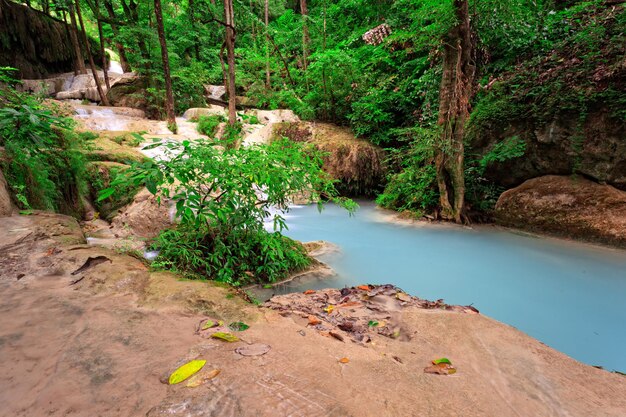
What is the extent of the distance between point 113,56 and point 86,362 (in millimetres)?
25410

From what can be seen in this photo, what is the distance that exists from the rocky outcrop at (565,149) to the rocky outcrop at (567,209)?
214 millimetres

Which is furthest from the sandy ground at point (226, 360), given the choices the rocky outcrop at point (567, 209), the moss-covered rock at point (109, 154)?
the rocky outcrop at point (567, 209)

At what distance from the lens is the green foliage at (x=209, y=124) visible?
35.3 feet

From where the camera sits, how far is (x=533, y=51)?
21.7 feet

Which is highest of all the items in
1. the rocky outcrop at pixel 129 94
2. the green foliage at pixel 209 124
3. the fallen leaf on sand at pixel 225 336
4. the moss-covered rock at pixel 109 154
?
the rocky outcrop at pixel 129 94

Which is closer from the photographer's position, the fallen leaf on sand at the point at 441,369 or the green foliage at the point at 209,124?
the fallen leaf on sand at the point at 441,369

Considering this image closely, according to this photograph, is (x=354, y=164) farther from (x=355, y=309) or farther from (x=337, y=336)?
(x=337, y=336)

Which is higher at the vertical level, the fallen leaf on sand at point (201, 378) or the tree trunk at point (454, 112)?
the tree trunk at point (454, 112)

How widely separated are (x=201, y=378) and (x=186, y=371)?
7 centimetres

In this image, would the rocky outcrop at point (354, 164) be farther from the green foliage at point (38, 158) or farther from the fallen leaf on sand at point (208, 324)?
the fallen leaf on sand at point (208, 324)

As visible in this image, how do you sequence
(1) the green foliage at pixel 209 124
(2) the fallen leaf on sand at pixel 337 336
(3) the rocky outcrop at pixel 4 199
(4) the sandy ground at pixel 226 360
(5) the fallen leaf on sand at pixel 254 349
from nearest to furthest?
(4) the sandy ground at pixel 226 360 < (5) the fallen leaf on sand at pixel 254 349 < (2) the fallen leaf on sand at pixel 337 336 < (3) the rocky outcrop at pixel 4 199 < (1) the green foliage at pixel 209 124

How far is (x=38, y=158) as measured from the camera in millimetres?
3658

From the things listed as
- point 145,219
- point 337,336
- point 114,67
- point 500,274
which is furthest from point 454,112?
point 114,67

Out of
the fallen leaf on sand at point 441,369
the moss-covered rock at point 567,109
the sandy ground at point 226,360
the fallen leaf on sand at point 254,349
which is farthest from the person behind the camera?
the moss-covered rock at point 567,109
